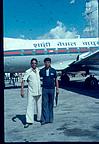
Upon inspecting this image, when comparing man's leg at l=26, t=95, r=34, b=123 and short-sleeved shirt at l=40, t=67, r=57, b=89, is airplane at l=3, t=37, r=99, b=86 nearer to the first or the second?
short-sleeved shirt at l=40, t=67, r=57, b=89

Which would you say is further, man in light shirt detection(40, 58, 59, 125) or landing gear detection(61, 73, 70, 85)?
landing gear detection(61, 73, 70, 85)

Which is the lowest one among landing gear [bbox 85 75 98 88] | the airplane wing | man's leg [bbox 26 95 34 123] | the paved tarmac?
the paved tarmac

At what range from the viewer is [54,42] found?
22141 millimetres

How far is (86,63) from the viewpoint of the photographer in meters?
20.9

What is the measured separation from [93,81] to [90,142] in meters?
13.6

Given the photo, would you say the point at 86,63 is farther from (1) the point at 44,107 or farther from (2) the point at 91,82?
(1) the point at 44,107

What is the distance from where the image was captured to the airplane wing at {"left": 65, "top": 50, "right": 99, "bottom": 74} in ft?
63.2

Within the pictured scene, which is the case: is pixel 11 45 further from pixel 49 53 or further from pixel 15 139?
pixel 15 139

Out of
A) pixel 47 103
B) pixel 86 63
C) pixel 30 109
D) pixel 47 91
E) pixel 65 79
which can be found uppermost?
pixel 86 63

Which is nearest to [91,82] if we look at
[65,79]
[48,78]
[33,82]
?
[65,79]

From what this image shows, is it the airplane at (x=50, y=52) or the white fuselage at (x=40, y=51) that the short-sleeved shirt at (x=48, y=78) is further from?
the white fuselage at (x=40, y=51)

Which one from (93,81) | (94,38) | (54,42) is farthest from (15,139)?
(94,38)

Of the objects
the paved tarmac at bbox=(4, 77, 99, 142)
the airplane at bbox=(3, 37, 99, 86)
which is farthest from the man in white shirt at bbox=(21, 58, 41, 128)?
the airplane at bbox=(3, 37, 99, 86)

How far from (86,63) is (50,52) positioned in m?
2.71
